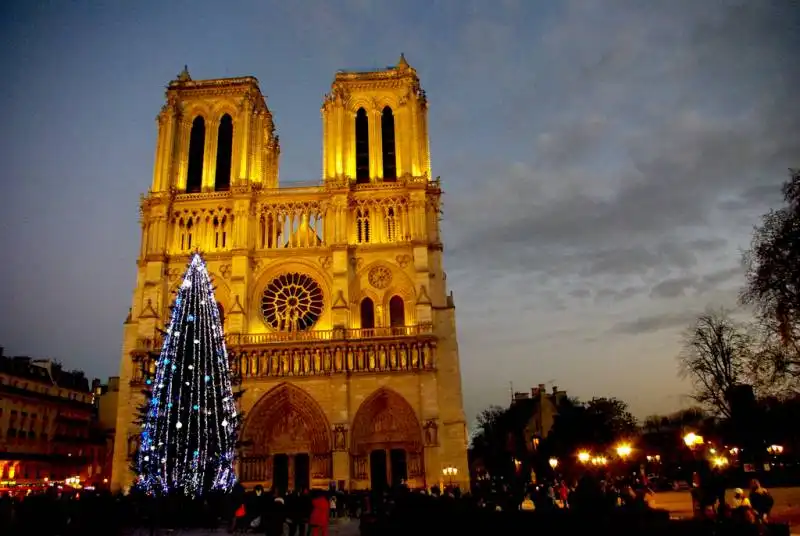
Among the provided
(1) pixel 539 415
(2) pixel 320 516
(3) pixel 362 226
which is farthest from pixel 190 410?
(1) pixel 539 415

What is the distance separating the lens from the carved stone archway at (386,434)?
3009 centimetres

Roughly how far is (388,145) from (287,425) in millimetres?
15881

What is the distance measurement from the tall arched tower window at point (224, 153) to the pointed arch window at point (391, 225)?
890 centimetres

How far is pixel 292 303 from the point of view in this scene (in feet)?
109

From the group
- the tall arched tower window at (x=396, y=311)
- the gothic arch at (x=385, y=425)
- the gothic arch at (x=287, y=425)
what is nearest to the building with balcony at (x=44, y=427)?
the gothic arch at (x=287, y=425)

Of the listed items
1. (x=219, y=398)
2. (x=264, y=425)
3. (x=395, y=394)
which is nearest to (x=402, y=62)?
(x=395, y=394)

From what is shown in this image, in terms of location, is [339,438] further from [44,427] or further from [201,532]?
[44,427]

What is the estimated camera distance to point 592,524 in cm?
690

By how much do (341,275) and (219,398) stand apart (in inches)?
508

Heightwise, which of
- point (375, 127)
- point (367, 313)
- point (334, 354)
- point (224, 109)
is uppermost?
point (224, 109)

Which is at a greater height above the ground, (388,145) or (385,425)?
(388,145)

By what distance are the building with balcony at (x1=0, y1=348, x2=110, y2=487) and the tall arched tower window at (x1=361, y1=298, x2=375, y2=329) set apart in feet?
57.7

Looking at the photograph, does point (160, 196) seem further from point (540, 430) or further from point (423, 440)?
point (540, 430)

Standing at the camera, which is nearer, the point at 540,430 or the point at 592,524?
the point at 592,524
